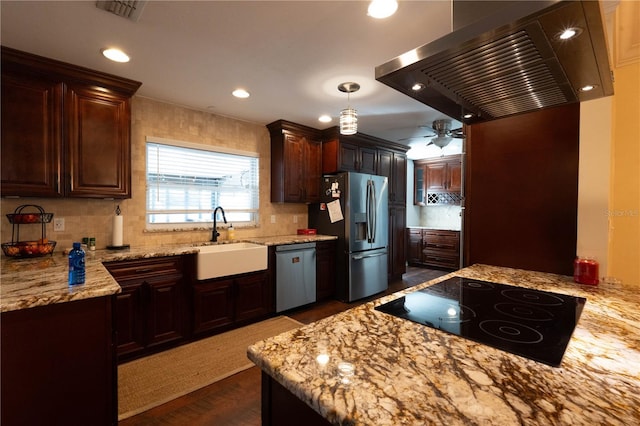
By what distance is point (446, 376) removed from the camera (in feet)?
1.98

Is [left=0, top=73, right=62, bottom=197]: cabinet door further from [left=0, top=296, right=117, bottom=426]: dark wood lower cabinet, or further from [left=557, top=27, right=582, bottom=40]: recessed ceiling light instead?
[left=557, top=27, right=582, bottom=40]: recessed ceiling light

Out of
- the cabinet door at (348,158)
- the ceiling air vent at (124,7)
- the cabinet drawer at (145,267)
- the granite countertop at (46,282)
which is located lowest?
the cabinet drawer at (145,267)

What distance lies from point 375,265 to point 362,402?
12.2 feet

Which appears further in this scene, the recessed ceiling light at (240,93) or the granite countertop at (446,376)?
the recessed ceiling light at (240,93)

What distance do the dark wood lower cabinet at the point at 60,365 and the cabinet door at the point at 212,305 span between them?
1.21 meters

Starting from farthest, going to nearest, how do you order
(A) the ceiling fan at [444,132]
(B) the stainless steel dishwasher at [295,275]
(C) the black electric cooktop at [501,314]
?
(A) the ceiling fan at [444,132] → (B) the stainless steel dishwasher at [295,275] → (C) the black electric cooktop at [501,314]

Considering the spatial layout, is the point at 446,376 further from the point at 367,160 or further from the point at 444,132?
the point at 367,160

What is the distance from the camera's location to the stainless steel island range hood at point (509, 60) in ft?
2.34

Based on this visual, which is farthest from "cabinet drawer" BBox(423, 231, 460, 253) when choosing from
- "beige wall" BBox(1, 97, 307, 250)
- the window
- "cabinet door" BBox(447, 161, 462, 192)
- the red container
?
the red container

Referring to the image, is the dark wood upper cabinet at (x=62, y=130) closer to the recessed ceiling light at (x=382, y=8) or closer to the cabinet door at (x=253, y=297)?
the cabinet door at (x=253, y=297)

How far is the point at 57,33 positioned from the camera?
6.06 ft

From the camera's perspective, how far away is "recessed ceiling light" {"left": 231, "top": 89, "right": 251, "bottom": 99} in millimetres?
2740

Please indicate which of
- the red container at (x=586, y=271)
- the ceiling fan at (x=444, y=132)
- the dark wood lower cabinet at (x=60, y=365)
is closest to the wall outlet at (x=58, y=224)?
the dark wood lower cabinet at (x=60, y=365)

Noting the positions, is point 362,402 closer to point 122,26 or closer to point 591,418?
point 591,418
